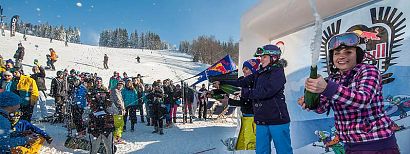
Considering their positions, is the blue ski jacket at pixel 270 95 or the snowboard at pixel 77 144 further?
the snowboard at pixel 77 144

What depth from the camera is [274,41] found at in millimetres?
6367

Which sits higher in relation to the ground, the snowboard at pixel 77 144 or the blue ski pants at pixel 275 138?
the blue ski pants at pixel 275 138

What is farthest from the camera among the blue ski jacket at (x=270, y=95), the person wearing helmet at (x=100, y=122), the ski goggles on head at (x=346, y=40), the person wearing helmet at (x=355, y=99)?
the person wearing helmet at (x=100, y=122)

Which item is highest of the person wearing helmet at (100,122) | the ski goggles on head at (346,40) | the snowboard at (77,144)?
the ski goggles on head at (346,40)

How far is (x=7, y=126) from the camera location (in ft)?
11.2

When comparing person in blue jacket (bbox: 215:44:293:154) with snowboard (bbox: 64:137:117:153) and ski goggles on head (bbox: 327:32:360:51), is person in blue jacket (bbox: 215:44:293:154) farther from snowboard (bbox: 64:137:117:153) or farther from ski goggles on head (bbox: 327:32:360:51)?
snowboard (bbox: 64:137:117:153)

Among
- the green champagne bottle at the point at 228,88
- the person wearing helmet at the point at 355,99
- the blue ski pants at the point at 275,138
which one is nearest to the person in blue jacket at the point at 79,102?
the green champagne bottle at the point at 228,88

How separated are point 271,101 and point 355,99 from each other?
1.96 metres

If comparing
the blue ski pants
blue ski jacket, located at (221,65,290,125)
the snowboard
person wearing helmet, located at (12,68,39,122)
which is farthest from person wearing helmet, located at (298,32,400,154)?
person wearing helmet, located at (12,68,39,122)

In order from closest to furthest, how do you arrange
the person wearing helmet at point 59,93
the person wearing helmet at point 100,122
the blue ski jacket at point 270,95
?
the blue ski jacket at point 270,95 < the person wearing helmet at point 100,122 < the person wearing helmet at point 59,93

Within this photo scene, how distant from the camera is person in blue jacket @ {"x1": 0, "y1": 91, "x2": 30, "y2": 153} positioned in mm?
3406

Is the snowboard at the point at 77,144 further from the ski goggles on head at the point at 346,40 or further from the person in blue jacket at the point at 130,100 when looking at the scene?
the ski goggles on head at the point at 346,40

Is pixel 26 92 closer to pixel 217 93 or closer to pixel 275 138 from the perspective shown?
pixel 217 93

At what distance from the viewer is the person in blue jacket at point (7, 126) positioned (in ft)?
11.2
